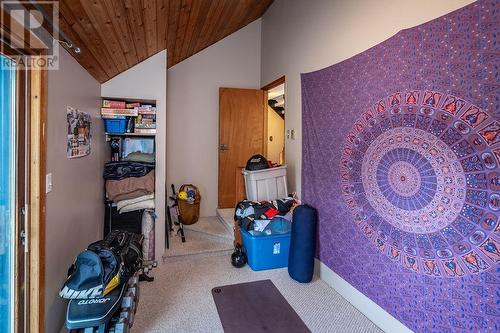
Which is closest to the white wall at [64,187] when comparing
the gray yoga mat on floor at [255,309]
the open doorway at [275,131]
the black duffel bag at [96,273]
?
the black duffel bag at [96,273]

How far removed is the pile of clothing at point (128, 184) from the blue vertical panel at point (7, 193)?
158 cm

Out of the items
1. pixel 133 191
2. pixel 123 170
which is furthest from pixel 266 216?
pixel 123 170

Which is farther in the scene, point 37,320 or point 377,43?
point 377,43

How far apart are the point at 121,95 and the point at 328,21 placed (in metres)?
2.33

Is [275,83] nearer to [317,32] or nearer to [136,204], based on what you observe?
[317,32]

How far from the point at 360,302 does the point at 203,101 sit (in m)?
3.50

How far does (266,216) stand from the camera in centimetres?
313

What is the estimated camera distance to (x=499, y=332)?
4.65ft

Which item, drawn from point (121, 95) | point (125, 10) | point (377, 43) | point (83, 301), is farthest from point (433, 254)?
point (121, 95)

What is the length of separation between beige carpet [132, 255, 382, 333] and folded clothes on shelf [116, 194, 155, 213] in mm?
709

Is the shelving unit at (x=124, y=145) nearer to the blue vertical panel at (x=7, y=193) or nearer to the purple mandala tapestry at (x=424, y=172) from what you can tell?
the blue vertical panel at (x=7, y=193)

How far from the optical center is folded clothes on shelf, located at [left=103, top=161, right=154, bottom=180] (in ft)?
10.3

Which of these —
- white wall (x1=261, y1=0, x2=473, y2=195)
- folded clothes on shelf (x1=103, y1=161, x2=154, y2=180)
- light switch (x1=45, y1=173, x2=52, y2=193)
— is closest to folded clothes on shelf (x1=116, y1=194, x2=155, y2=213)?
folded clothes on shelf (x1=103, y1=161, x2=154, y2=180)

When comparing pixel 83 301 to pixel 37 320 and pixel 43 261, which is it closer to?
pixel 37 320
